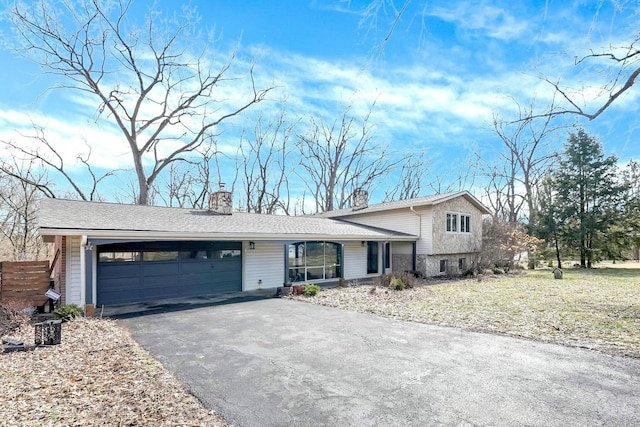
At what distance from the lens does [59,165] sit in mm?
21906

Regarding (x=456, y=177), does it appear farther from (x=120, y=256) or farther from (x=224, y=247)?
(x=120, y=256)

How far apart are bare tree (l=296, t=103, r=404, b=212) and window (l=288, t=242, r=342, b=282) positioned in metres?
17.0

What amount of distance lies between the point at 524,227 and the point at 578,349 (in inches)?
905

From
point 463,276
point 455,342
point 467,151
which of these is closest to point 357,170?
point 467,151

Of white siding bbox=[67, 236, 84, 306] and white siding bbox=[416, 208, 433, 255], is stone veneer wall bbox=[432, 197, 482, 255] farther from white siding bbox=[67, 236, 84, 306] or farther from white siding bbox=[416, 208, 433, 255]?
white siding bbox=[67, 236, 84, 306]

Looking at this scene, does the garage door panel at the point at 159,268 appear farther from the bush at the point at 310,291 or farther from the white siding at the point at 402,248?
the white siding at the point at 402,248

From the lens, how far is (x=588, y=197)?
24.7 m

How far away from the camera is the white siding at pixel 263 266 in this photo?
13.5m

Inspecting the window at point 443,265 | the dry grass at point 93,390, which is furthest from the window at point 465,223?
the dry grass at point 93,390

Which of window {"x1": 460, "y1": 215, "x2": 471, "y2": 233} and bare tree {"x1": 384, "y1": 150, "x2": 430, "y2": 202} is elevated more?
bare tree {"x1": 384, "y1": 150, "x2": 430, "y2": 202}

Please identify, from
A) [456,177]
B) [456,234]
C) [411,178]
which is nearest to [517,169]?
[456,177]

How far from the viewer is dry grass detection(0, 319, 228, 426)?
3.70 metres

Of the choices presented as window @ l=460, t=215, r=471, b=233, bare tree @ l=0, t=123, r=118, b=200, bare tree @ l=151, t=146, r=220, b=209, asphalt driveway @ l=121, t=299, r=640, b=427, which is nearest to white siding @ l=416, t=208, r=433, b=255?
window @ l=460, t=215, r=471, b=233

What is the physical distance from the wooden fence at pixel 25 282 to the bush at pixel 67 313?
1.01 metres
